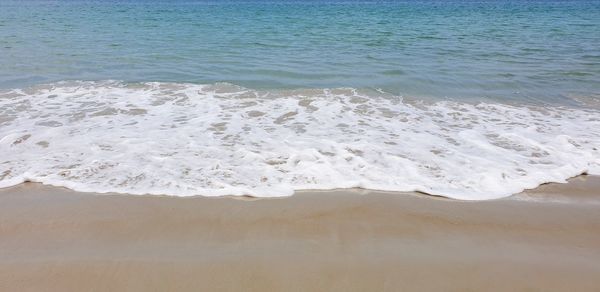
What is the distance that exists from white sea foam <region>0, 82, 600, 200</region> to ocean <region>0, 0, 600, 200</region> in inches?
1.0

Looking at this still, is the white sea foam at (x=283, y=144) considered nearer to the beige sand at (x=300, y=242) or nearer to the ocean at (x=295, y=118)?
the ocean at (x=295, y=118)

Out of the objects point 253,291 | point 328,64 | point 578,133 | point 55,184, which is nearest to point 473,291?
point 253,291

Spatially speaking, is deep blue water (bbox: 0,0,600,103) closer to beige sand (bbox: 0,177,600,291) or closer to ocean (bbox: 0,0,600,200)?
ocean (bbox: 0,0,600,200)

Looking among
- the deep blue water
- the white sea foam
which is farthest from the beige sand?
the deep blue water

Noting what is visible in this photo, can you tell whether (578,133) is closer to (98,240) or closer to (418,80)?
(418,80)

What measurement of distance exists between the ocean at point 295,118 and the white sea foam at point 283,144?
3 centimetres

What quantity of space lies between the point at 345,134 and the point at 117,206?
3.17 meters

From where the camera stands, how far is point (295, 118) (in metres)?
6.70

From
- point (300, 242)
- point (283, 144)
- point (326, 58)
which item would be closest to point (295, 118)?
point (283, 144)

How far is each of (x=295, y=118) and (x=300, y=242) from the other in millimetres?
3619

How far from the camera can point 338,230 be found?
3.46 m

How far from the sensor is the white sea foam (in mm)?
4387

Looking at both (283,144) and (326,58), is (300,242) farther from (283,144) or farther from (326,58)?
(326,58)

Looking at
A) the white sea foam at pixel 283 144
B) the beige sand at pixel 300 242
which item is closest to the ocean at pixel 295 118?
the white sea foam at pixel 283 144
